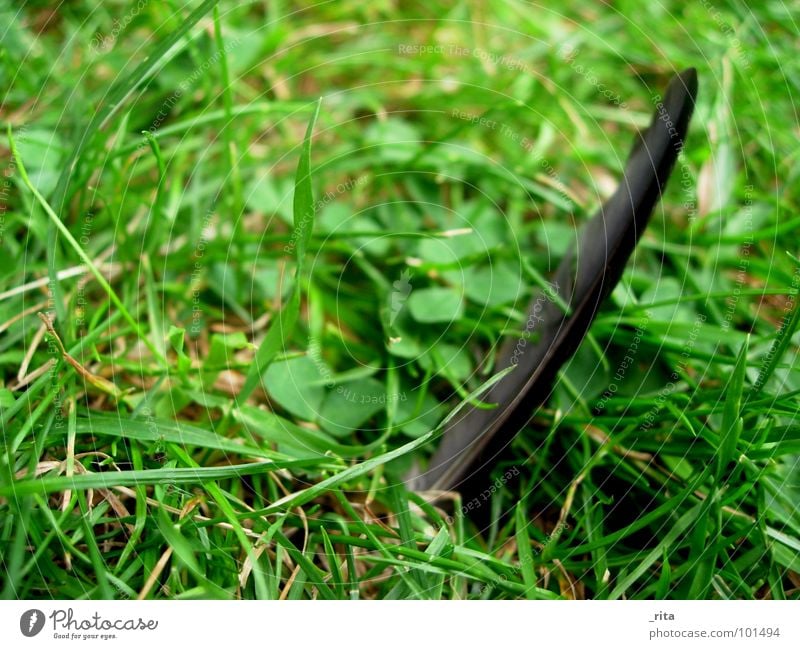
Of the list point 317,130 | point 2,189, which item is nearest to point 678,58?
point 317,130

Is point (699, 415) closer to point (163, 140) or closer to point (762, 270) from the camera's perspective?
point (762, 270)
